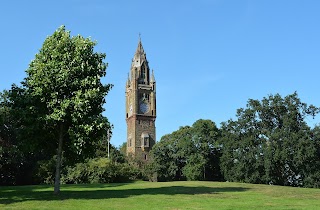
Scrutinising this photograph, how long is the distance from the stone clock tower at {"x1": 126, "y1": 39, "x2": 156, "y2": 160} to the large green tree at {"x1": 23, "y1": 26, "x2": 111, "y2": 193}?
80.5 m

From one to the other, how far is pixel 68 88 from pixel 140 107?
89968mm

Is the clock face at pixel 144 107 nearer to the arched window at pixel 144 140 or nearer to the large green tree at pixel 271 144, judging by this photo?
the arched window at pixel 144 140

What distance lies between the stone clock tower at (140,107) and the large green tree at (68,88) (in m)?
80.5

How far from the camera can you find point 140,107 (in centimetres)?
11375

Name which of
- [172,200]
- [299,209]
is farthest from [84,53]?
[299,209]

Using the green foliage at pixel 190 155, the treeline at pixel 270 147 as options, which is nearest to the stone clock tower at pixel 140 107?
the green foliage at pixel 190 155

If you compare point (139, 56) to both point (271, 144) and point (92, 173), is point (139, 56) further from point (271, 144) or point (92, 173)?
point (92, 173)

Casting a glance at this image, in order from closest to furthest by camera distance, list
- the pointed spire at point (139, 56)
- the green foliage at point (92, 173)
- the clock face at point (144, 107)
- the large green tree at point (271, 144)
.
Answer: the green foliage at point (92, 173) < the large green tree at point (271, 144) < the clock face at point (144, 107) < the pointed spire at point (139, 56)

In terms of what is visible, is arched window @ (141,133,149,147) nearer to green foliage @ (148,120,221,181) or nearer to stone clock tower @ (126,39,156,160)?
stone clock tower @ (126,39,156,160)

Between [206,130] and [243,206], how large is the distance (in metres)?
51.1

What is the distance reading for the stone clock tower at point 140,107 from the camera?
10831 cm

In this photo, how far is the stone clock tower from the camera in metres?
108

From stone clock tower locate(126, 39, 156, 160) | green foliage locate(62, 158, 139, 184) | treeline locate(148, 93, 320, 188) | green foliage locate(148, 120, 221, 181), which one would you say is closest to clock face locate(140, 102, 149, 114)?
stone clock tower locate(126, 39, 156, 160)

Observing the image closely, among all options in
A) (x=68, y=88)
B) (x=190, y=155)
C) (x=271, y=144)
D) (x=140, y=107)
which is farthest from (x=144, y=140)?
(x=68, y=88)
